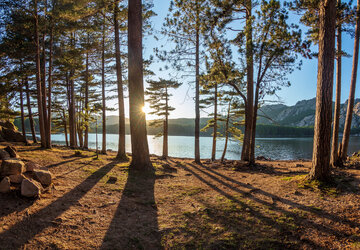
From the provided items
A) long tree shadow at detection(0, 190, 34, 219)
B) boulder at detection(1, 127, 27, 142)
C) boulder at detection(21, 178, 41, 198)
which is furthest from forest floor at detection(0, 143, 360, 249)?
boulder at detection(1, 127, 27, 142)

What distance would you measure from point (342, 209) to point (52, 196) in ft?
19.7

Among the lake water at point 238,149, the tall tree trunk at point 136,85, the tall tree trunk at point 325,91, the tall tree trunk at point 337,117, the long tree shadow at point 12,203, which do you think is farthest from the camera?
the lake water at point 238,149

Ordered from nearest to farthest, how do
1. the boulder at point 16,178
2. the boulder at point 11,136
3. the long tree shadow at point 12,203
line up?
the long tree shadow at point 12,203 → the boulder at point 16,178 → the boulder at point 11,136

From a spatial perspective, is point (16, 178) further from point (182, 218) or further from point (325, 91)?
point (325, 91)

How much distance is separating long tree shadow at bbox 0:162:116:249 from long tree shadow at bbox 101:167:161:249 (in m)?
0.98

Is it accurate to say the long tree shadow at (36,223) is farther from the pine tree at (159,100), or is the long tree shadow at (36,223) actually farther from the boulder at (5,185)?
the pine tree at (159,100)

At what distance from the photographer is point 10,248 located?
2.38 meters

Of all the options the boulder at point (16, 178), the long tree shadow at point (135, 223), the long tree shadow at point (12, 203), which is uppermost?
the boulder at point (16, 178)

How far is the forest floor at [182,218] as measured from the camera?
283 centimetres

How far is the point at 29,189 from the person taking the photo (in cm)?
365

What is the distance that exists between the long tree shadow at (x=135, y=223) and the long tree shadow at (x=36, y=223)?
98 cm

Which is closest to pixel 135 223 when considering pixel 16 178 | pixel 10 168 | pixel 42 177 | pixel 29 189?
pixel 29 189

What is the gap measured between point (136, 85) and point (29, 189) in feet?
16.0

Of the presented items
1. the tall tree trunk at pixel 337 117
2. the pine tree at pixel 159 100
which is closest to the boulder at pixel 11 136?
the pine tree at pixel 159 100
